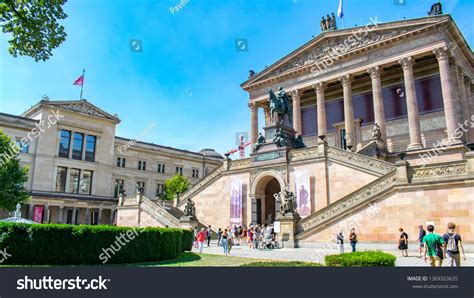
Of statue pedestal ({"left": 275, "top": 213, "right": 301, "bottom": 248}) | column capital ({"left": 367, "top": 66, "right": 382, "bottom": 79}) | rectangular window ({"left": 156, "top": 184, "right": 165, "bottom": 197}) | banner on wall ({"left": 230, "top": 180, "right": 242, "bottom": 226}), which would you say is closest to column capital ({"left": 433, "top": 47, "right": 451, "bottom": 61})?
column capital ({"left": 367, "top": 66, "right": 382, "bottom": 79})

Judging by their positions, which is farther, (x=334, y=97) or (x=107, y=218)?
(x=107, y=218)

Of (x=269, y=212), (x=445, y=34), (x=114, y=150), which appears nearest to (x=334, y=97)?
(x=445, y=34)

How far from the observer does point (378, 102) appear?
38.1m

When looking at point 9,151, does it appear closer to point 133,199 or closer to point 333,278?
point 133,199

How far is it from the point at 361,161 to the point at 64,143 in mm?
45337

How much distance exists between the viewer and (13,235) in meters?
12.9

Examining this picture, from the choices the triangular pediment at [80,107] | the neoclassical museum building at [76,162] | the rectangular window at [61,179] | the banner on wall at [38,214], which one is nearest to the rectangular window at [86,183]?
the neoclassical museum building at [76,162]

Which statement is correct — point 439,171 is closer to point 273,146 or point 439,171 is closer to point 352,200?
point 352,200

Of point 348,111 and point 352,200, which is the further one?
point 348,111

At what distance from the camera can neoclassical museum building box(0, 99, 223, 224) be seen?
5028 cm

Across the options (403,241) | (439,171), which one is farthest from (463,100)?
(403,241)

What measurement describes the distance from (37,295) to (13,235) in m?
6.91

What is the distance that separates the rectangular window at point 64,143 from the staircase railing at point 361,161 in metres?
42.2

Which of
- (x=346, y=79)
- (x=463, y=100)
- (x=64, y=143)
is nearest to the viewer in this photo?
(x=463, y=100)
